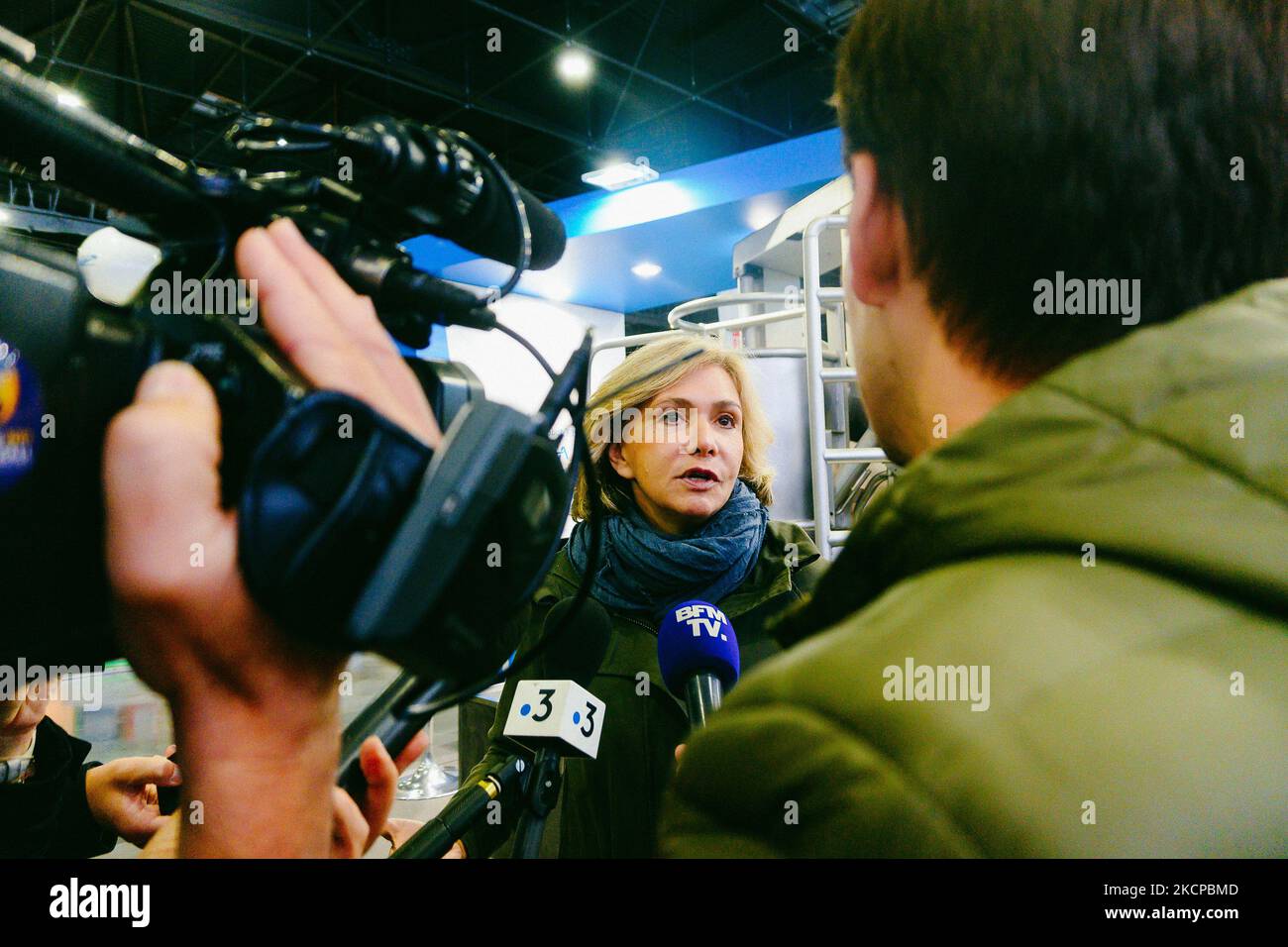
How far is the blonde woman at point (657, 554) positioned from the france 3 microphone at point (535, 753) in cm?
27

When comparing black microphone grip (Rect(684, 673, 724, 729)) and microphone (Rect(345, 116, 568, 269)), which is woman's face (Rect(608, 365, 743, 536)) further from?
microphone (Rect(345, 116, 568, 269))

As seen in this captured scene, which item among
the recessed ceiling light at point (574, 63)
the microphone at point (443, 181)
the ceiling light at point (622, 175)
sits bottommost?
the microphone at point (443, 181)

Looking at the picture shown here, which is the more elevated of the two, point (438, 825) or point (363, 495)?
point (363, 495)

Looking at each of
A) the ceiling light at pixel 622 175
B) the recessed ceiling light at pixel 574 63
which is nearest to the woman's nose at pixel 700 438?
the ceiling light at pixel 622 175

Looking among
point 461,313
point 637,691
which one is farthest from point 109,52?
point 461,313

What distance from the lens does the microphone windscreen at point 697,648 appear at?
3.22 feet

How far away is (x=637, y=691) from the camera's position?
53.7 inches

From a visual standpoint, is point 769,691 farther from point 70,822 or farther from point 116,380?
point 70,822

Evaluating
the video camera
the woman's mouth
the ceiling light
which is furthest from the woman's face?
the ceiling light

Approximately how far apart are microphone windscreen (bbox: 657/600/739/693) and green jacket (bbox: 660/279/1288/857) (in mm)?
557

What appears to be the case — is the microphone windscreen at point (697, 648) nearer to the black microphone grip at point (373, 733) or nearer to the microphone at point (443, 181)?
the black microphone grip at point (373, 733)

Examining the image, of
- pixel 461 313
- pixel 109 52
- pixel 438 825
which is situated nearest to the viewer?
pixel 461 313

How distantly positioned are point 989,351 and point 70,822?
1014mm

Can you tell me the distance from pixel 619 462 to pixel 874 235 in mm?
1094
